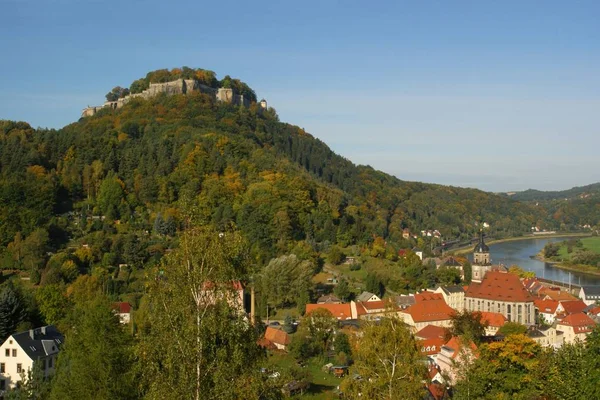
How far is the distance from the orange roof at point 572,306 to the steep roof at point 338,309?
12.9 meters

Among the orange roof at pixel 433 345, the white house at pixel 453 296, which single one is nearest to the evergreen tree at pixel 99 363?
the orange roof at pixel 433 345

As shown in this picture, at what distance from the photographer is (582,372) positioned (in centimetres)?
1414

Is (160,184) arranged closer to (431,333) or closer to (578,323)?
(431,333)

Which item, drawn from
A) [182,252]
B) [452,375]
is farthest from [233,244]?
[452,375]

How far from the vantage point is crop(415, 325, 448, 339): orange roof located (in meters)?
28.6

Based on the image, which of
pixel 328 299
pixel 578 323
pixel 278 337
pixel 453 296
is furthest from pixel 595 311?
pixel 278 337

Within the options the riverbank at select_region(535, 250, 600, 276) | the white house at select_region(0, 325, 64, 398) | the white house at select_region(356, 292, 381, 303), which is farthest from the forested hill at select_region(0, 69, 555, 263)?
the riverbank at select_region(535, 250, 600, 276)

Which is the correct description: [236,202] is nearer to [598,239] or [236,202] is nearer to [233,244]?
[233,244]

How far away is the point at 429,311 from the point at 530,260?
4457 centimetres

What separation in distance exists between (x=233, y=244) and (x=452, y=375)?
15722mm

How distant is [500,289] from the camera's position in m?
37.2

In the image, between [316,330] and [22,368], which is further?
[316,330]

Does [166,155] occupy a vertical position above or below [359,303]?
above

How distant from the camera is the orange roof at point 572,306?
1449 inches
